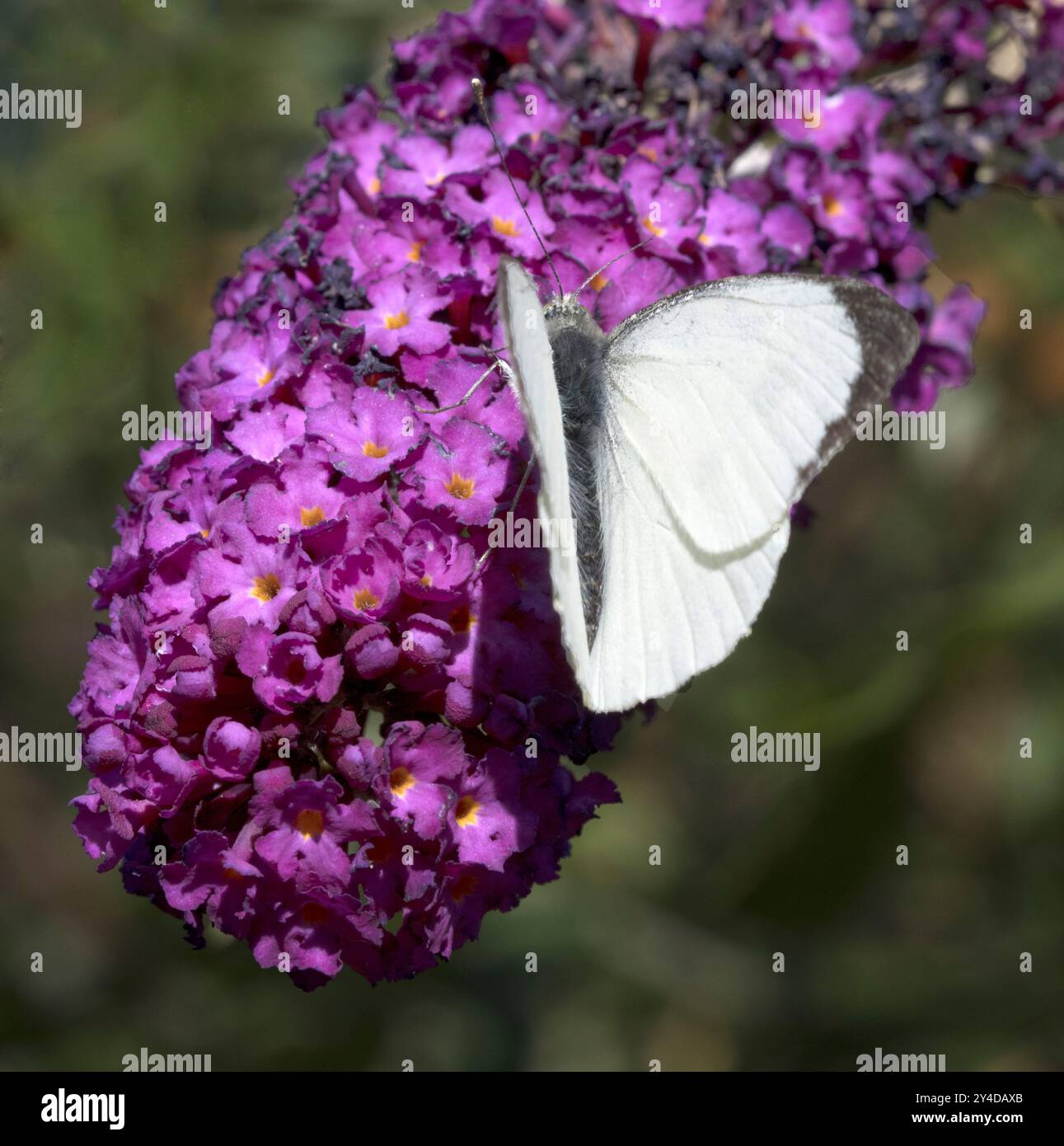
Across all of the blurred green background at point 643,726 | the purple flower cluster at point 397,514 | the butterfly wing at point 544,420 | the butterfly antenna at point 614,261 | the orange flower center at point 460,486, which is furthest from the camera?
the blurred green background at point 643,726

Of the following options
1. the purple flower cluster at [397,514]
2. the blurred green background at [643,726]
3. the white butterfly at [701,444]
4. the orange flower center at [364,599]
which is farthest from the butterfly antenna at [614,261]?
the blurred green background at [643,726]

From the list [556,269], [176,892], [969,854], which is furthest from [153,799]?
[969,854]

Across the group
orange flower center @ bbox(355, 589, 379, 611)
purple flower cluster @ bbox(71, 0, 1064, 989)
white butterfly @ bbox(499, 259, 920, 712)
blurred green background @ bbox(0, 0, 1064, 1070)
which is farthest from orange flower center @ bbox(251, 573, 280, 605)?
blurred green background @ bbox(0, 0, 1064, 1070)

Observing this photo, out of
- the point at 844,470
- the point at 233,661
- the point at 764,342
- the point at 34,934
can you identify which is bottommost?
the point at 34,934

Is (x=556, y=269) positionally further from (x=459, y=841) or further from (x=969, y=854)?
(x=969, y=854)

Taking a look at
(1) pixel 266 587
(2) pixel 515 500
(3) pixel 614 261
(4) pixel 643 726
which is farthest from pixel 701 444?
(4) pixel 643 726

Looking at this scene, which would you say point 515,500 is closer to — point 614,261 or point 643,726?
point 614,261

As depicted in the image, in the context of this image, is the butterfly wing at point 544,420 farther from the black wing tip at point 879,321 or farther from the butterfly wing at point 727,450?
the black wing tip at point 879,321
